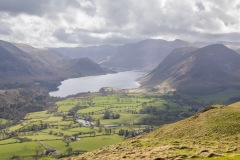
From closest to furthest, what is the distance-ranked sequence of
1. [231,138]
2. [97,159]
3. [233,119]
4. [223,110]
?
[97,159]
[231,138]
[233,119]
[223,110]

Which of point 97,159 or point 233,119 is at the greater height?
point 233,119

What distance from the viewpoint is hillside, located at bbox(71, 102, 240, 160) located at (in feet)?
212

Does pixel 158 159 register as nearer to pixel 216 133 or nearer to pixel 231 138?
pixel 231 138

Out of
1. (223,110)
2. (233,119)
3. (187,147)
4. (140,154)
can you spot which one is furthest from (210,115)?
(140,154)

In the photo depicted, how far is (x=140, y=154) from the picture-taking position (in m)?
70.9

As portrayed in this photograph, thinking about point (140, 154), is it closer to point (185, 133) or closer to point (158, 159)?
point (158, 159)

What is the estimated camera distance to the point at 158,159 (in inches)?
2431

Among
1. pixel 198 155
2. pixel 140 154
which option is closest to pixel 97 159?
pixel 140 154

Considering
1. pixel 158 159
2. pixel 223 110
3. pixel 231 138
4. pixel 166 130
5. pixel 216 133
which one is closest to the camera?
A: pixel 158 159

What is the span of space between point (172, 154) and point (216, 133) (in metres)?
32.5

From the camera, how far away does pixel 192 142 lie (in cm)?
8206

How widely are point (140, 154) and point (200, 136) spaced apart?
95.2 feet

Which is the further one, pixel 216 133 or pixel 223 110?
pixel 223 110

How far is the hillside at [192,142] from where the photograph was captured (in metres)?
64.6
